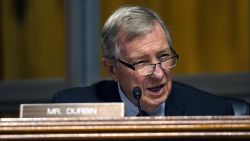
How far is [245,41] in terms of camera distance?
5305 mm

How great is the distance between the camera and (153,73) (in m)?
3.04

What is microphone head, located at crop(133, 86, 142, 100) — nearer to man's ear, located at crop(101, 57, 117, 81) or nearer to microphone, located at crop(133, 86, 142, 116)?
microphone, located at crop(133, 86, 142, 116)

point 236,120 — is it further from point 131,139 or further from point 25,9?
point 25,9

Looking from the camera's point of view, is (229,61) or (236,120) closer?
(236,120)

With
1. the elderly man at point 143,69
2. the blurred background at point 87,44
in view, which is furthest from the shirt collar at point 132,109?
the blurred background at point 87,44

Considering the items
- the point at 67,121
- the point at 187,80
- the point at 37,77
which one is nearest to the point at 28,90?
the point at 37,77

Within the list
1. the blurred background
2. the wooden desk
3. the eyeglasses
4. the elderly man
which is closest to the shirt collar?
the elderly man

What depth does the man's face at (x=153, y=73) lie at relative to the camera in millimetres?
3053

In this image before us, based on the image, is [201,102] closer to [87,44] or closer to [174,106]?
[174,106]

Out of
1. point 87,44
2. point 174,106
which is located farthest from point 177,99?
point 87,44

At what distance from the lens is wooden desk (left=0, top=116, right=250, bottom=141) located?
2148mm

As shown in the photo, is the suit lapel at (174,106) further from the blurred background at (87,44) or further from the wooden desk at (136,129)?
the blurred background at (87,44)

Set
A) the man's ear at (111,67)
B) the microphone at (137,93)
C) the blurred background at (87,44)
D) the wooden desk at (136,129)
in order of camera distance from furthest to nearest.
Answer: the blurred background at (87,44)
the man's ear at (111,67)
the microphone at (137,93)
the wooden desk at (136,129)

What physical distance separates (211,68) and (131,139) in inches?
126
